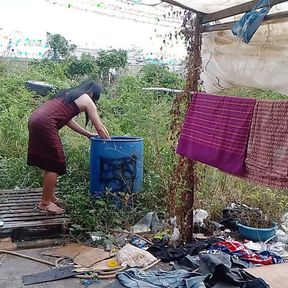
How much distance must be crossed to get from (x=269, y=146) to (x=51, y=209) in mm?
2863

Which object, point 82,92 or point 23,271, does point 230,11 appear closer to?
point 82,92

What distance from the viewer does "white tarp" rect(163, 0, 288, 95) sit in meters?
2.81

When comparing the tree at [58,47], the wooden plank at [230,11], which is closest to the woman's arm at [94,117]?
the wooden plank at [230,11]

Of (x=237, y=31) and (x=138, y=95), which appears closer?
(x=237, y=31)

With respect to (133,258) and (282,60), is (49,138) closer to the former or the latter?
(133,258)

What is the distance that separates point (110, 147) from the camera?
4453 mm

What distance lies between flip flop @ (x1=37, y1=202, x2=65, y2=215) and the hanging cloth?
2.97 meters

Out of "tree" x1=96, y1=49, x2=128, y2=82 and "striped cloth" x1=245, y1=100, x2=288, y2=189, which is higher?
"tree" x1=96, y1=49, x2=128, y2=82

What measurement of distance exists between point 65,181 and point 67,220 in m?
1.11

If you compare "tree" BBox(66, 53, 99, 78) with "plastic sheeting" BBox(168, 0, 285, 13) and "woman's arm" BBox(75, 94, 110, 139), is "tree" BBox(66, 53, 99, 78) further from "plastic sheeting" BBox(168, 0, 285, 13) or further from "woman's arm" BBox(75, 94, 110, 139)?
"plastic sheeting" BBox(168, 0, 285, 13)

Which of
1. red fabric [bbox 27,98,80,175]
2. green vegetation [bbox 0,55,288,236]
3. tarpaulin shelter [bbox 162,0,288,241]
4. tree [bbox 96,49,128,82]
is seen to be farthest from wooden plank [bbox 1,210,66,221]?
tree [bbox 96,49,128,82]

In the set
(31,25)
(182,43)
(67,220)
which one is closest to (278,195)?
(182,43)

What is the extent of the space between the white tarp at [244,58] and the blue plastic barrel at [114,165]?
1.18 meters

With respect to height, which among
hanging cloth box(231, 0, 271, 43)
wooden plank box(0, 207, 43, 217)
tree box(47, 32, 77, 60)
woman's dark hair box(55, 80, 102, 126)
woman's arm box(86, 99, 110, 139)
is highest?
tree box(47, 32, 77, 60)
